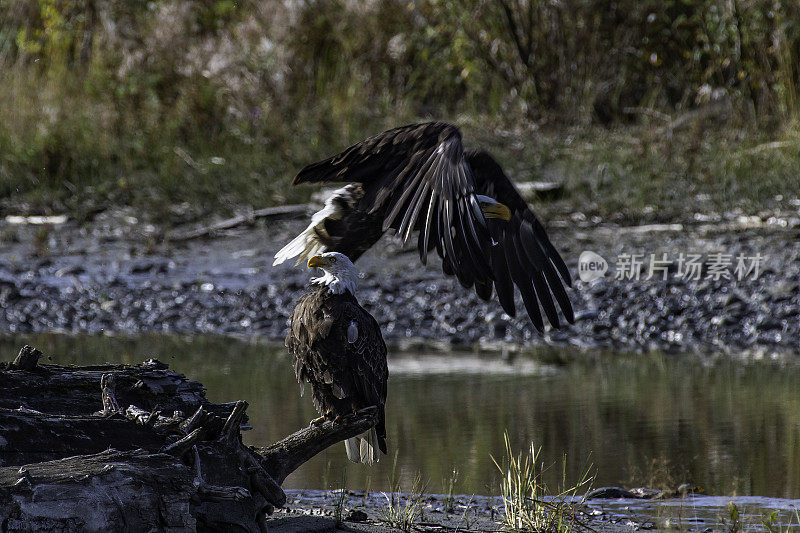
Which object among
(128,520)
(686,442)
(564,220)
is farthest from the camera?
(564,220)

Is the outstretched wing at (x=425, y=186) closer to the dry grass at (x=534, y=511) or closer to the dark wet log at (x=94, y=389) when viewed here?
the dry grass at (x=534, y=511)

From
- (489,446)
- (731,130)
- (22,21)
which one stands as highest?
(22,21)

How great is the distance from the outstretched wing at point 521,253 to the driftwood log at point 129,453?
32.7 inches

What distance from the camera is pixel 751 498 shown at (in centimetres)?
419

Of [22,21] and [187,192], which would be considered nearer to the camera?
[187,192]

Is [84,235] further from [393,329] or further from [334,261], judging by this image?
[334,261]

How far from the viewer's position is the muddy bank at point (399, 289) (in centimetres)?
773

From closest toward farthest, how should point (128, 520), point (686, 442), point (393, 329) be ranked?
point (128, 520)
point (686, 442)
point (393, 329)

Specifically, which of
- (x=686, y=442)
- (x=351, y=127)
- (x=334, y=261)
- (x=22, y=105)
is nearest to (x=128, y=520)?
(x=334, y=261)

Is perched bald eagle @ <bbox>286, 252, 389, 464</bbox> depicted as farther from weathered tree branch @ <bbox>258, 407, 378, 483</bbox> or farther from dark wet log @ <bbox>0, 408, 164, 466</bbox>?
dark wet log @ <bbox>0, 408, 164, 466</bbox>

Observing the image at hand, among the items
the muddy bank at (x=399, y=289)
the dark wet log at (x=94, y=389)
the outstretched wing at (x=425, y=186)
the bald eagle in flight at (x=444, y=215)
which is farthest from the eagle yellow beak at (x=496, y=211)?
the muddy bank at (x=399, y=289)

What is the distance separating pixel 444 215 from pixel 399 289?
4.81 metres

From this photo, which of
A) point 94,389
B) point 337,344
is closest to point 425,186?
point 337,344

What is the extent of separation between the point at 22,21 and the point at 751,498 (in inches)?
519
